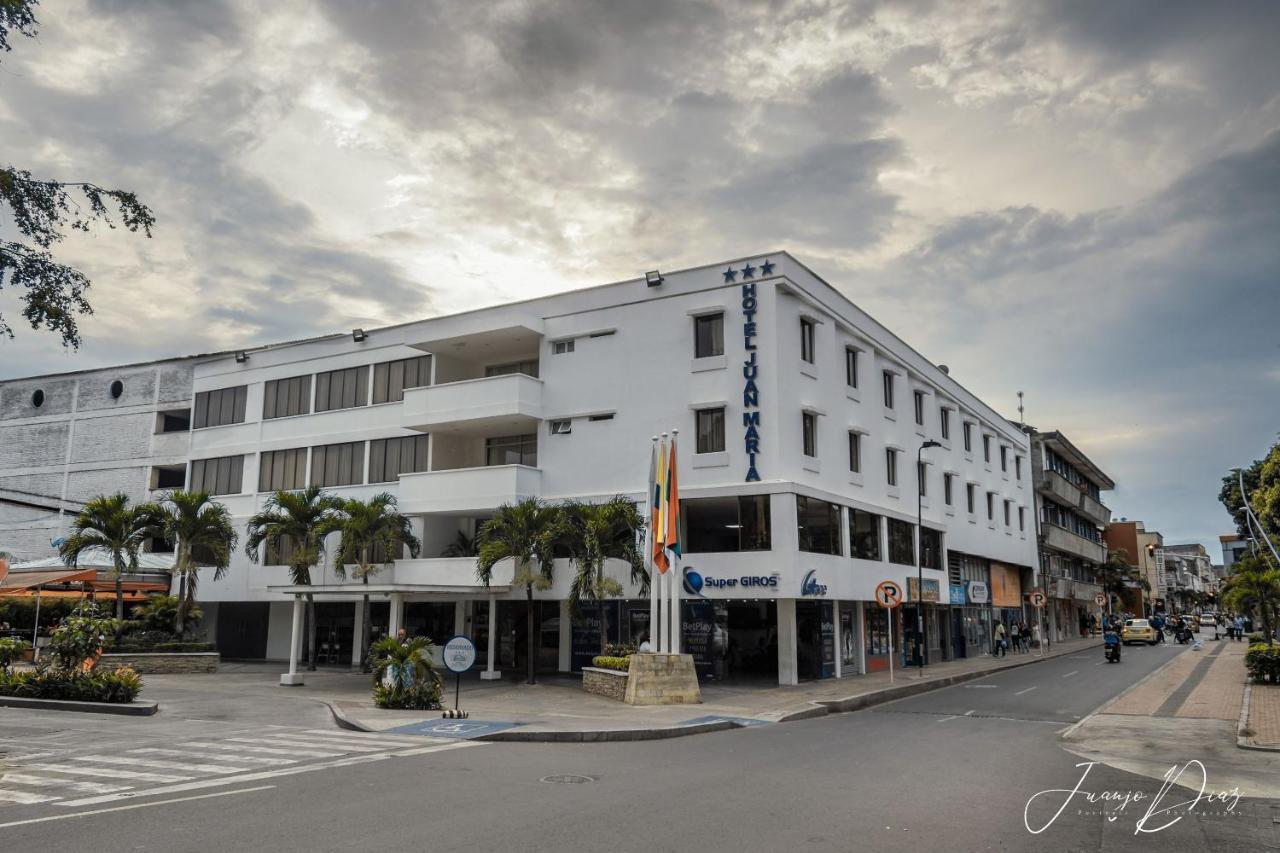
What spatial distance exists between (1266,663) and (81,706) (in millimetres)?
29587

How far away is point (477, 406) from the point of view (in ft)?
112

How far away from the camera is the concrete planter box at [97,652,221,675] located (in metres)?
31.2

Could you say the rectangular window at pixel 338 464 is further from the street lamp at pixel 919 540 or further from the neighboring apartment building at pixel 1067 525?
the neighboring apartment building at pixel 1067 525

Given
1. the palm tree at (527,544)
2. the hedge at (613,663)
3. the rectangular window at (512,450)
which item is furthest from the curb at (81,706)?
the rectangular window at (512,450)

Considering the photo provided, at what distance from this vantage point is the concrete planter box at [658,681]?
76.5 feet

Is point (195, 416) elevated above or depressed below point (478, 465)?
above

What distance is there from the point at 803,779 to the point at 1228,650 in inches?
1832

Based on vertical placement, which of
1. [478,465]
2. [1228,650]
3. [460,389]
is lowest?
[1228,650]

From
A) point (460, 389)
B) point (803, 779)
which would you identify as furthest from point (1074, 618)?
point (803, 779)

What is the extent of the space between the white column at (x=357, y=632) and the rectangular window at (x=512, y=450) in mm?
7735

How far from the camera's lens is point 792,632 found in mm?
29594

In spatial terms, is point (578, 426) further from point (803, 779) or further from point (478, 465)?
point (803, 779)

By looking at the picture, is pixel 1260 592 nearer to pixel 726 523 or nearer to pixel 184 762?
pixel 726 523

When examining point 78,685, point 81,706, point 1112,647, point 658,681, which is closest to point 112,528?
point 78,685
